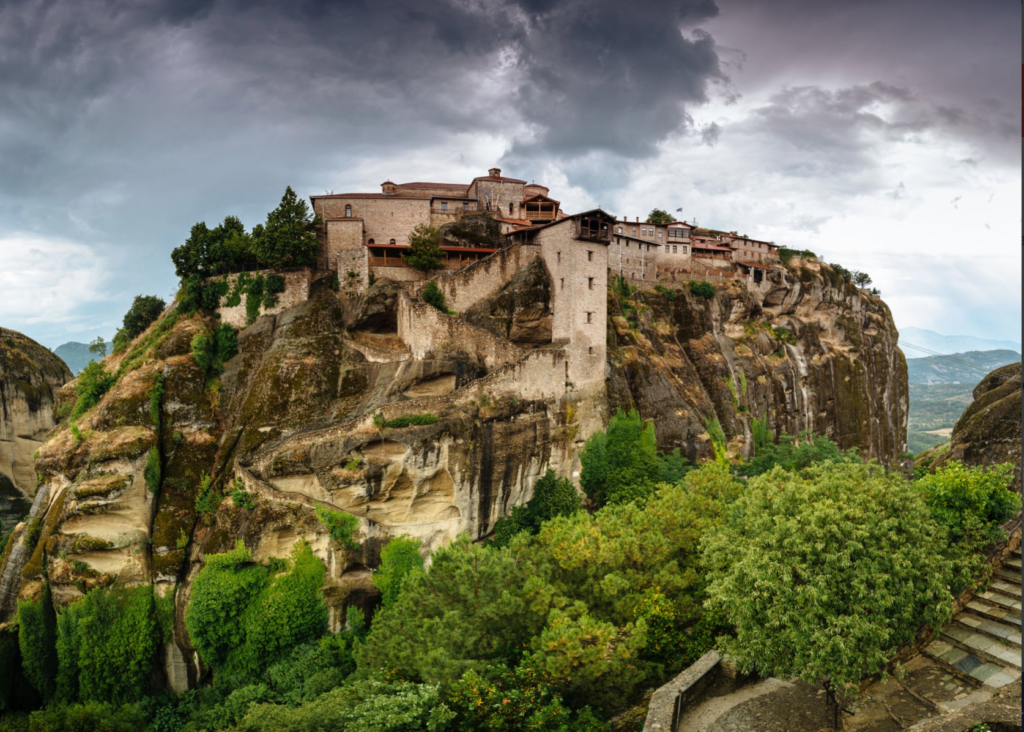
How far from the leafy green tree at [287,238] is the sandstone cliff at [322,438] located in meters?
2.49

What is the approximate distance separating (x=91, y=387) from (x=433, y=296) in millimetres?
20533

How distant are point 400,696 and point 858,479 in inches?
538

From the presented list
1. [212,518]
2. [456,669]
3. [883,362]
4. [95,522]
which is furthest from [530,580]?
[883,362]

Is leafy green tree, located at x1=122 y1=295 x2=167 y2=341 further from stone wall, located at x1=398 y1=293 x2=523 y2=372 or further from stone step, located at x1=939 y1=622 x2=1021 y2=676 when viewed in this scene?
stone step, located at x1=939 y1=622 x2=1021 y2=676

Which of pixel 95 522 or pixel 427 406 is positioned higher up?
pixel 427 406

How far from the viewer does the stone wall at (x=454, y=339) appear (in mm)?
34969

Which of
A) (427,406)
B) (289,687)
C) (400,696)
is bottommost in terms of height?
(289,687)

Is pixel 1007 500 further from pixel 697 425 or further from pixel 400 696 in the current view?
pixel 697 425

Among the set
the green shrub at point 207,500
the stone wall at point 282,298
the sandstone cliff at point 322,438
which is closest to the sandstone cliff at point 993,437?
the sandstone cliff at point 322,438

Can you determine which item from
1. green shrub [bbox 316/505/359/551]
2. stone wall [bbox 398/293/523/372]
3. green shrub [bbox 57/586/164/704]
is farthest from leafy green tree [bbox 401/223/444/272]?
green shrub [bbox 57/586/164/704]

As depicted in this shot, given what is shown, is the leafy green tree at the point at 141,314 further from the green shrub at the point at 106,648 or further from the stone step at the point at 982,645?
the stone step at the point at 982,645

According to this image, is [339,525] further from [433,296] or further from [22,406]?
[22,406]

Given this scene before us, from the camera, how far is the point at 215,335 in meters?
38.6

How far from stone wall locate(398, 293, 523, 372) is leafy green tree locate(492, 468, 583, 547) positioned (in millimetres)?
6987
